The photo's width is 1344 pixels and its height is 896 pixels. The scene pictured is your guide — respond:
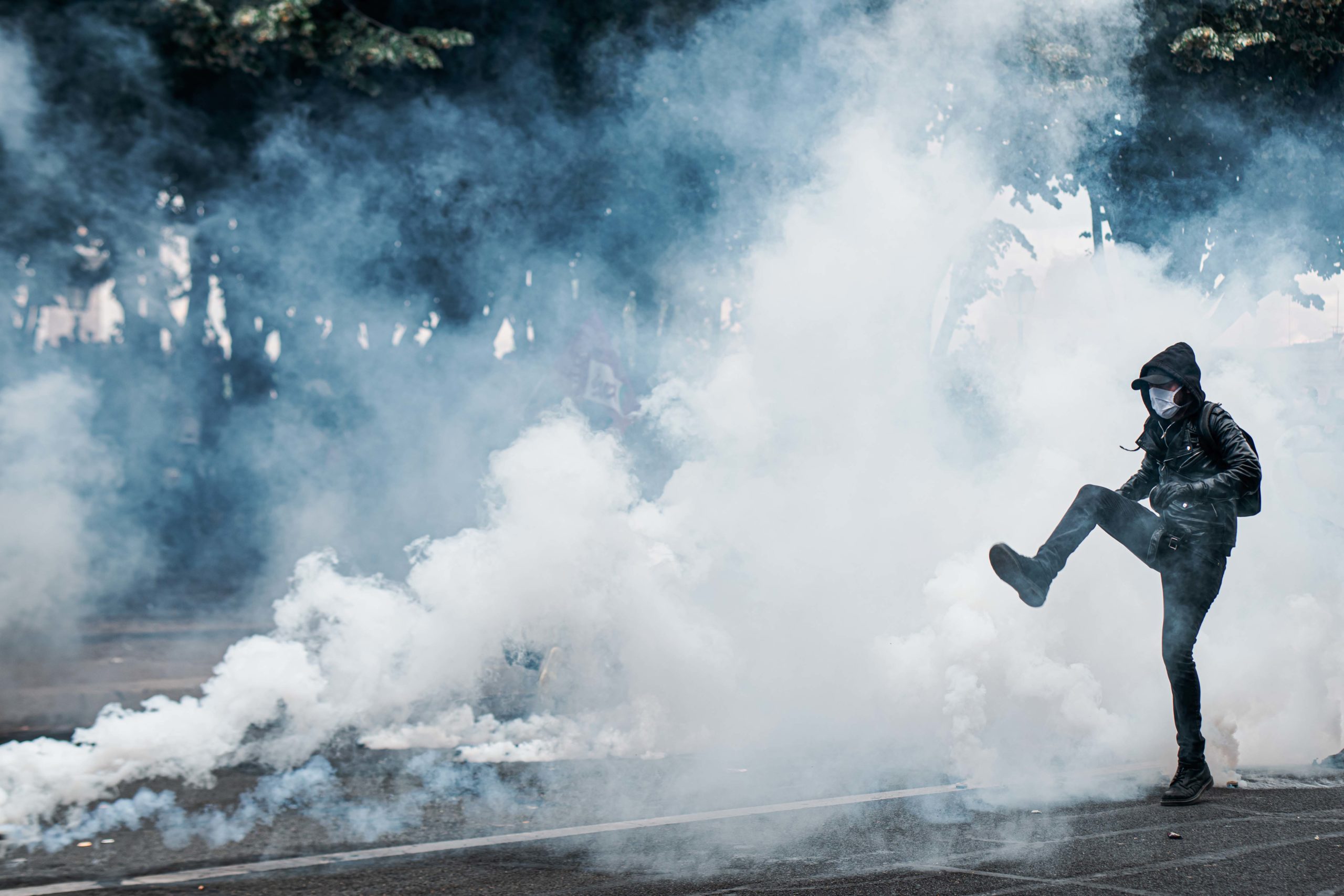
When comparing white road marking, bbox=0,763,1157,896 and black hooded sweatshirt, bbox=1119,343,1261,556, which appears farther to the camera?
black hooded sweatshirt, bbox=1119,343,1261,556

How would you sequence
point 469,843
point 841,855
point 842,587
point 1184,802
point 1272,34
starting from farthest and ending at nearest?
point 1272,34 < point 842,587 < point 1184,802 < point 469,843 < point 841,855

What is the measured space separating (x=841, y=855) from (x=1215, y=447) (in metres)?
1.87

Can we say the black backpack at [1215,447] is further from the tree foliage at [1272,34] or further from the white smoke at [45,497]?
the white smoke at [45,497]

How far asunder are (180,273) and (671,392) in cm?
1211

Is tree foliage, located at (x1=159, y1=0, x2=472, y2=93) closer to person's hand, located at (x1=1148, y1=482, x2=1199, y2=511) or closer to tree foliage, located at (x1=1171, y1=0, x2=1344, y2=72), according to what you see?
tree foliage, located at (x1=1171, y1=0, x2=1344, y2=72)

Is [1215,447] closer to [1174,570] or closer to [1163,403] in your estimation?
[1163,403]

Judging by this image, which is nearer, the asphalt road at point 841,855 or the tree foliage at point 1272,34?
the asphalt road at point 841,855

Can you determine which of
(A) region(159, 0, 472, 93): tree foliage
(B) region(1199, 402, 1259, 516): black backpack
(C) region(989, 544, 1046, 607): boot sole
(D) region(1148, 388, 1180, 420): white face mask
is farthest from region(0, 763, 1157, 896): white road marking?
(A) region(159, 0, 472, 93): tree foliage

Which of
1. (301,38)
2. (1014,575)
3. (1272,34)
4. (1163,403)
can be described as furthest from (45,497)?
(1272,34)

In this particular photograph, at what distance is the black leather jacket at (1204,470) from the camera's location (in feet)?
13.3

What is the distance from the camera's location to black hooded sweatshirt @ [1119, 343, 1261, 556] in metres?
4.06

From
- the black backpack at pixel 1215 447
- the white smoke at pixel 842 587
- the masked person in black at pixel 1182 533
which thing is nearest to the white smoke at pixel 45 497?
the white smoke at pixel 842 587

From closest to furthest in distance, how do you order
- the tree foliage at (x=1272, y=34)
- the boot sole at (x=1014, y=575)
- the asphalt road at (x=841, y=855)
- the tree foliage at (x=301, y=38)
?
the asphalt road at (x=841, y=855) < the boot sole at (x=1014, y=575) < the tree foliage at (x=1272, y=34) < the tree foliage at (x=301, y=38)

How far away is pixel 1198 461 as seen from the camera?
4227 millimetres
